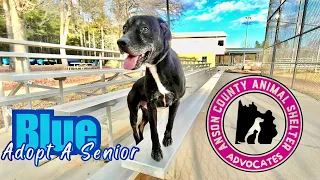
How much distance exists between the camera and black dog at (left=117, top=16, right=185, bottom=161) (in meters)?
0.50

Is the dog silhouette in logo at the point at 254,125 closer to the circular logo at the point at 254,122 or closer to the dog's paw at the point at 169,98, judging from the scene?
the circular logo at the point at 254,122

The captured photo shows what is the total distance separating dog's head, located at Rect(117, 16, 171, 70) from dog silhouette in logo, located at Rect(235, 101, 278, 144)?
2.06 feet

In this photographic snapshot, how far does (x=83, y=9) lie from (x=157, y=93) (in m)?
9.52

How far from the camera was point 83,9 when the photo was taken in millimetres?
8414

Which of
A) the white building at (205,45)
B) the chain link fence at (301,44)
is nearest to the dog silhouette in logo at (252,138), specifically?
the chain link fence at (301,44)

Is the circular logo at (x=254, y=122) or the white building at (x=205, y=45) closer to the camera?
the circular logo at (x=254, y=122)

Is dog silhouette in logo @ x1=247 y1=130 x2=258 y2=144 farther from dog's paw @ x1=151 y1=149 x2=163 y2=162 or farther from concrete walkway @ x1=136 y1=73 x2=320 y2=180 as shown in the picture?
dog's paw @ x1=151 y1=149 x2=163 y2=162

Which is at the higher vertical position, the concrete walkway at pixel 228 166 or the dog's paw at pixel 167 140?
the dog's paw at pixel 167 140

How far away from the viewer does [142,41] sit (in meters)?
0.50

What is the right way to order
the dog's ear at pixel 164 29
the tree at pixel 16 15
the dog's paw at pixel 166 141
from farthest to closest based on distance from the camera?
the tree at pixel 16 15 < the dog's paw at pixel 166 141 < the dog's ear at pixel 164 29

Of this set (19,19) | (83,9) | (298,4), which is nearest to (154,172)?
(298,4)

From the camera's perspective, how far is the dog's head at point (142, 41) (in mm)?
479

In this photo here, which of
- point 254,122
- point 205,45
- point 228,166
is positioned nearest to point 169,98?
point 254,122

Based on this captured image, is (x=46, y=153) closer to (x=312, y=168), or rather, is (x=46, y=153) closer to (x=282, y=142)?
(x=282, y=142)
